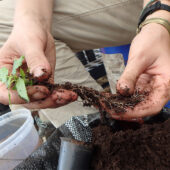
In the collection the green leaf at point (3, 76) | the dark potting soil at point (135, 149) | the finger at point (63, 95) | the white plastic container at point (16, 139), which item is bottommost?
the white plastic container at point (16, 139)

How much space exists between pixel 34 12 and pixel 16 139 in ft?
2.49

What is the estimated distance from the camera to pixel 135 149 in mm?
929

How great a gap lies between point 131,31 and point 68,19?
49cm

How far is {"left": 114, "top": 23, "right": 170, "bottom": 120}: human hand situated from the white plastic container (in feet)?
1.80

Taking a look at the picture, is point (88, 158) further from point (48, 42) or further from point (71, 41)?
point (71, 41)

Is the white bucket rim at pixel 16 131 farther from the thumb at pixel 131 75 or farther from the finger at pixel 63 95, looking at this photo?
the thumb at pixel 131 75

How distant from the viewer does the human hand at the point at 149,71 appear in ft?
2.74

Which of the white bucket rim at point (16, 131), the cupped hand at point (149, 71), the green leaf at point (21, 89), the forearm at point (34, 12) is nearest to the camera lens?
the green leaf at point (21, 89)

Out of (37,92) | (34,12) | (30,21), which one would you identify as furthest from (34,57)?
(34,12)

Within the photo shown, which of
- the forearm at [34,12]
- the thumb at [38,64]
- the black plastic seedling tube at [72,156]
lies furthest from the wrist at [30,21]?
the black plastic seedling tube at [72,156]

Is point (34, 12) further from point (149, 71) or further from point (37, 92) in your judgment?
point (149, 71)

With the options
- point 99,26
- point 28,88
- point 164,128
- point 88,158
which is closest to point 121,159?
point 88,158

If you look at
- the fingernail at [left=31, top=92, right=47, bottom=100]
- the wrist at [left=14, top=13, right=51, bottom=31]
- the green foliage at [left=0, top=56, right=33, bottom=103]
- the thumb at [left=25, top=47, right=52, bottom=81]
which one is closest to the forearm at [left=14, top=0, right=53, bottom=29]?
the wrist at [left=14, top=13, right=51, bottom=31]

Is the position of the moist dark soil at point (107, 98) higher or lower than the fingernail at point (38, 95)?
lower
